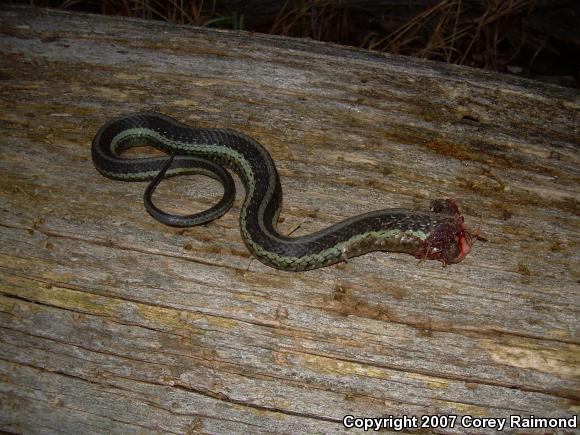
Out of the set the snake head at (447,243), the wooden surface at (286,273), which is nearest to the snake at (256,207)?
the snake head at (447,243)

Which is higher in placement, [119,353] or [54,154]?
[54,154]

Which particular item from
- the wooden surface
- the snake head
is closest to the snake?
the snake head

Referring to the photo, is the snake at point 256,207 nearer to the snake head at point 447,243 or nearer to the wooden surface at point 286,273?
the snake head at point 447,243

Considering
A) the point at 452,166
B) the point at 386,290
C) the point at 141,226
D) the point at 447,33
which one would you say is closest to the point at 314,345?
the point at 386,290

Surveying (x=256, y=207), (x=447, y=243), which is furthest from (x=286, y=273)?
(x=447, y=243)

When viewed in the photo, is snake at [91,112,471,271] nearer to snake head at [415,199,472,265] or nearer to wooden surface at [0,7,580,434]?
snake head at [415,199,472,265]

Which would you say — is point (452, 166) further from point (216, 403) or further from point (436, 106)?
point (216, 403)
